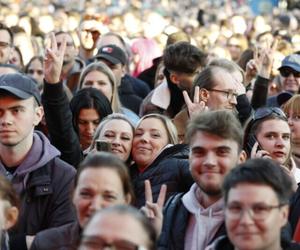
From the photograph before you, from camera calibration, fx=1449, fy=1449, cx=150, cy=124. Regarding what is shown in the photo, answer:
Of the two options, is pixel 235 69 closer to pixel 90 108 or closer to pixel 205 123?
pixel 90 108

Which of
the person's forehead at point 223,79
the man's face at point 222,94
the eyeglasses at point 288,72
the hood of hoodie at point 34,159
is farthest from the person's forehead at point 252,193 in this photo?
the eyeglasses at point 288,72

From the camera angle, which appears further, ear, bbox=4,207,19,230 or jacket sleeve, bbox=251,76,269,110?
jacket sleeve, bbox=251,76,269,110

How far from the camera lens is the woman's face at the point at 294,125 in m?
10.7

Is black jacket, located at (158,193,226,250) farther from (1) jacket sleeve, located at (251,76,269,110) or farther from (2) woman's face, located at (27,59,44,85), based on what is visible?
(2) woman's face, located at (27,59,44,85)

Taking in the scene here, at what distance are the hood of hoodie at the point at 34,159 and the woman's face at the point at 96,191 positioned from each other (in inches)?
51.4

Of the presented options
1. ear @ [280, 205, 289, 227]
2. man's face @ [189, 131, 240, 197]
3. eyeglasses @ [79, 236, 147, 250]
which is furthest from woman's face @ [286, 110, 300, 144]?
eyeglasses @ [79, 236, 147, 250]

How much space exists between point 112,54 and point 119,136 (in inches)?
185

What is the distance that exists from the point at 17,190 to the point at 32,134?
0.50 meters

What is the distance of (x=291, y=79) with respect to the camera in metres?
14.0

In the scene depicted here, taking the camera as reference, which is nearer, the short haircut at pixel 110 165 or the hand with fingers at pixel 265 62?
the short haircut at pixel 110 165

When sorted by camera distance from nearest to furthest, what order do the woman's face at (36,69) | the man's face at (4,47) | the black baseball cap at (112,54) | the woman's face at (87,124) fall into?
the woman's face at (87,124) < the man's face at (4,47) < the black baseball cap at (112,54) < the woman's face at (36,69)

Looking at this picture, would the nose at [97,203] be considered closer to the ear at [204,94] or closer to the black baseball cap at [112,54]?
the ear at [204,94]

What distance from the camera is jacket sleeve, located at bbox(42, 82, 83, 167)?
9.73m

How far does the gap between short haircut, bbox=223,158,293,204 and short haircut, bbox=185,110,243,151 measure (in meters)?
0.86
